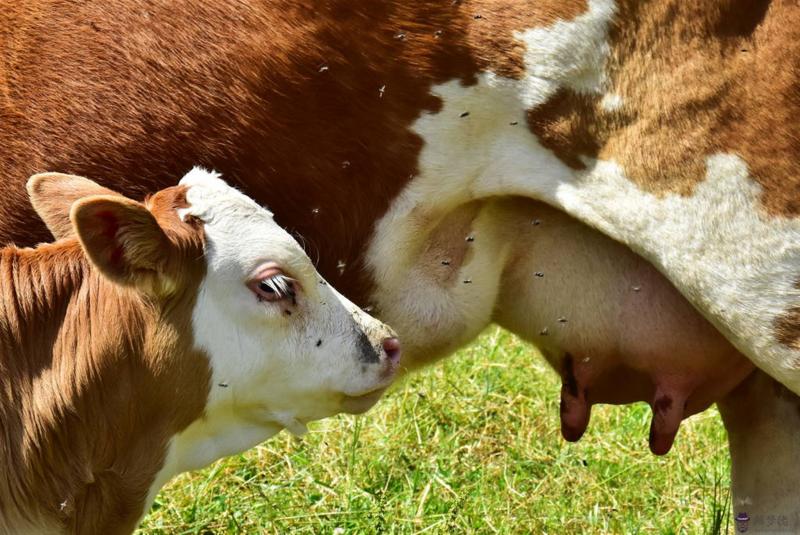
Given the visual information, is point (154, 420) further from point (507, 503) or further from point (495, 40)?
point (507, 503)

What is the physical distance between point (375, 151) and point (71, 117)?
32.2 inches

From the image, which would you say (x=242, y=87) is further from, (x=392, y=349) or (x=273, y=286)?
(x=392, y=349)

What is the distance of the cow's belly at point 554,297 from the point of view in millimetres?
4332

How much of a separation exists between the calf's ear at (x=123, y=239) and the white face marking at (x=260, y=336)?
160mm

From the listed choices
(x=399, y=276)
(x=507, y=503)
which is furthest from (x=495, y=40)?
(x=507, y=503)

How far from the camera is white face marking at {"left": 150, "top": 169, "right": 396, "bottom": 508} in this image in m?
3.96

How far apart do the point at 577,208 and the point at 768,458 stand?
111 cm

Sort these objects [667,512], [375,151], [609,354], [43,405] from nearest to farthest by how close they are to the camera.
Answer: [43,405] < [375,151] < [609,354] < [667,512]

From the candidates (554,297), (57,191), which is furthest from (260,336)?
(554,297)

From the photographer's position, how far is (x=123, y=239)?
375 cm

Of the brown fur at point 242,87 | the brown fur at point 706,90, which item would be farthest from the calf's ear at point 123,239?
the brown fur at point 706,90

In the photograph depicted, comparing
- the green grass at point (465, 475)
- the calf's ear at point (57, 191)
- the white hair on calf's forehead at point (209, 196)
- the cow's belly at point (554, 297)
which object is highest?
the calf's ear at point (57, 191)

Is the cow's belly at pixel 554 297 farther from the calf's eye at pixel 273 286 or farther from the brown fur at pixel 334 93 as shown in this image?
the calf's eye at pixel 273 286

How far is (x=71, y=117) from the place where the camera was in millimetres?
4047
